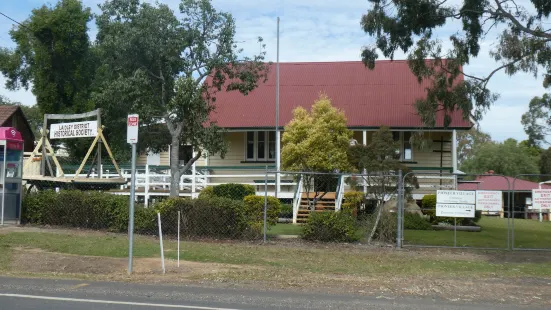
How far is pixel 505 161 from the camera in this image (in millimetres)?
58781

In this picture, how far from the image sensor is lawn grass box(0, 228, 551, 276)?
13310 mm

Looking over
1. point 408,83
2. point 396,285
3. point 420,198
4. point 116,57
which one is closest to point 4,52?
point 116,57

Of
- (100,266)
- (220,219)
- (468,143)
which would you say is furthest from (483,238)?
(468,143)

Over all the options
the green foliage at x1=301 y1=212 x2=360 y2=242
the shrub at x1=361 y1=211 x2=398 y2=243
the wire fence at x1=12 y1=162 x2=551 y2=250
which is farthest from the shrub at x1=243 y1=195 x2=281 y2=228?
the shrub at x1=361 y1=211 x2=398 y2=243

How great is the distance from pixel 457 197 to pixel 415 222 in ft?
19.4

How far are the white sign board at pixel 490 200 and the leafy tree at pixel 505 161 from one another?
44038 millimetres

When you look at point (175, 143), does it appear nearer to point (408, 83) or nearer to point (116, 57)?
point (116, 57)

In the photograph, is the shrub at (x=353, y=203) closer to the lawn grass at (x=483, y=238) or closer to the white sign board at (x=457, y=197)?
the lawn grass at (x=483, y=238)

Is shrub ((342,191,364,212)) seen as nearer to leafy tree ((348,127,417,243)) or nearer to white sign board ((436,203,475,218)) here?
leafy tree ((348,127,417,243))

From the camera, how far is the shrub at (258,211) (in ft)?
57.6

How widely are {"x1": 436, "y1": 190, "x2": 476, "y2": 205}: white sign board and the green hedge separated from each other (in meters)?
8.14

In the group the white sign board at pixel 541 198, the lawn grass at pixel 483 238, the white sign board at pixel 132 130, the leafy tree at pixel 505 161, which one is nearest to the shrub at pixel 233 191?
the lawn grass at pixel 483 238

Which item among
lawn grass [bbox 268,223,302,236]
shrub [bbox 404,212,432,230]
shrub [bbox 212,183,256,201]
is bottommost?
lawn grass [bbox 268,223,302,236]

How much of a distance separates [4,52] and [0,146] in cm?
2334
